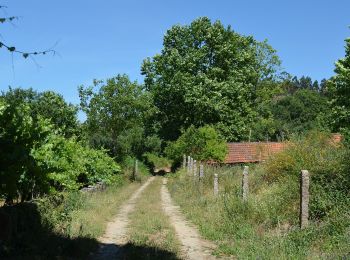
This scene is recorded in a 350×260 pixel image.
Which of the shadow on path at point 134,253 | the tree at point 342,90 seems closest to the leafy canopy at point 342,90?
the tree at point 342,90

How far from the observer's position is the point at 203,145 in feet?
117

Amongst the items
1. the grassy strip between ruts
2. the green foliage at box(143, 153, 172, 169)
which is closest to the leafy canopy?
the grassy strip between ruts

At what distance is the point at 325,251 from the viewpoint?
8367 mm

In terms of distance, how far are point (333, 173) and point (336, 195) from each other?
47.0 inches

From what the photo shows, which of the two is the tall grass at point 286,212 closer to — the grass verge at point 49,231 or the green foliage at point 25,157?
the grass verge at point 49,231

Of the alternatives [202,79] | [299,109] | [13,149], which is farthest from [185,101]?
[299,109]

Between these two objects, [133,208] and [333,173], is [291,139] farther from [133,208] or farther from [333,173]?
[133,208]

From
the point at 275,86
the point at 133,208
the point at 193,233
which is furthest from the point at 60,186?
the point at 275,86

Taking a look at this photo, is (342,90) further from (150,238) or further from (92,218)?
(150,238)

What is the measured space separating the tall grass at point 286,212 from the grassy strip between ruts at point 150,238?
978 mm

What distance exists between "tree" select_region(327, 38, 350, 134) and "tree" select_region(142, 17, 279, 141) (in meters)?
10.8

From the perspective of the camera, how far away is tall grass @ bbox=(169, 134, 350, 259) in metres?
8.85

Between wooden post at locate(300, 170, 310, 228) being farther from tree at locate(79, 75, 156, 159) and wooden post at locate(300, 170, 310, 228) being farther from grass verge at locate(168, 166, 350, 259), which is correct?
tree at locate(79, 75, 156, 159)

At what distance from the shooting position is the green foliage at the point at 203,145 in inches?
1371
